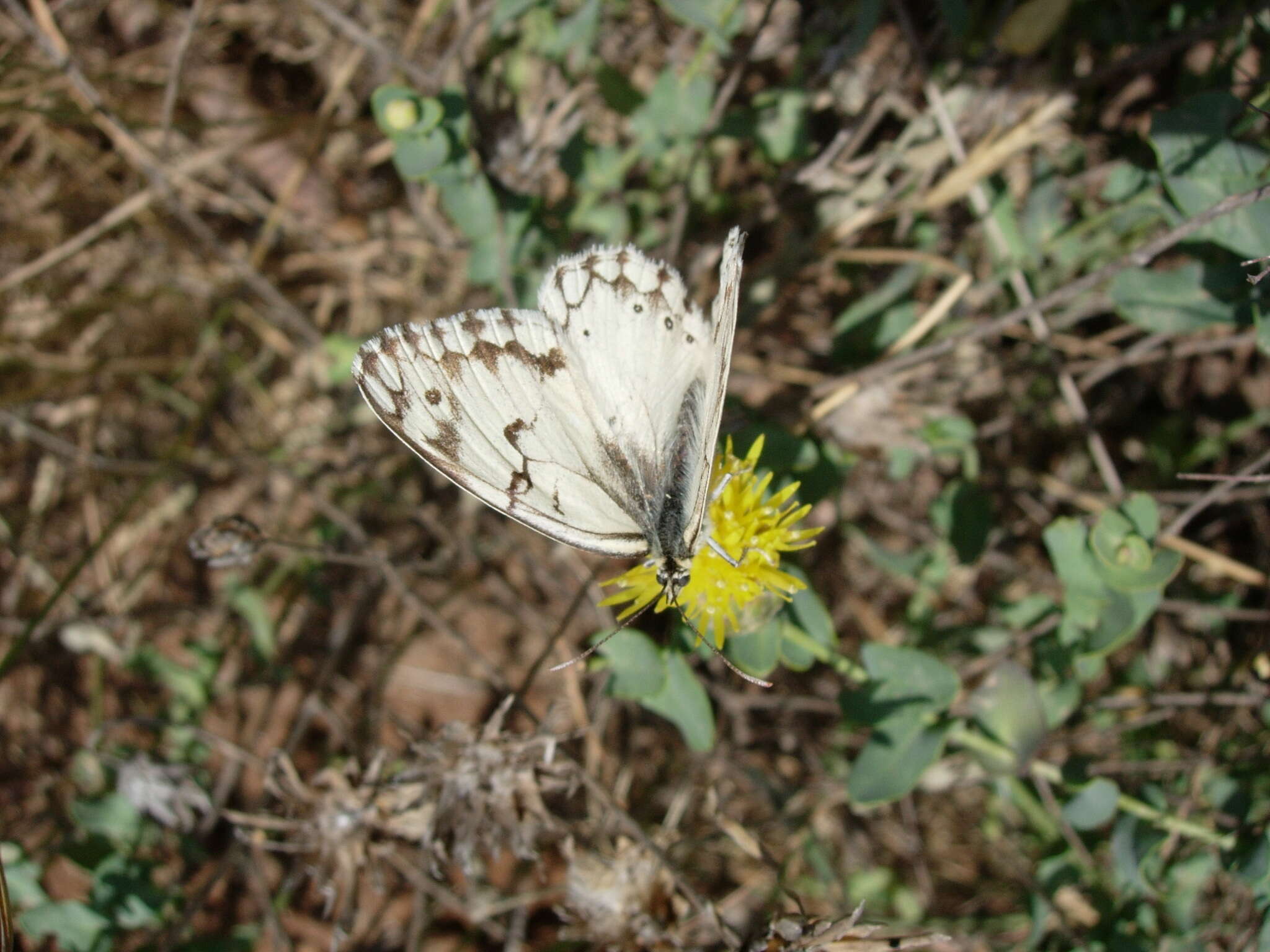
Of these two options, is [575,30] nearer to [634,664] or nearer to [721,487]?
[721,487]

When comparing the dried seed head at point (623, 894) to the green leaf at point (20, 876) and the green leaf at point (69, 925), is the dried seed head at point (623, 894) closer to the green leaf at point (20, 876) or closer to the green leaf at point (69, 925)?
the green leaf at point (69, 925)

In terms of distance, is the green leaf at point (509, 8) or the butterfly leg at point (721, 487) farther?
the green leaf at point (509, 8)

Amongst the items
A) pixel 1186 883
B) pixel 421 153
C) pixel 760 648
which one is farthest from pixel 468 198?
pixel 1186 883

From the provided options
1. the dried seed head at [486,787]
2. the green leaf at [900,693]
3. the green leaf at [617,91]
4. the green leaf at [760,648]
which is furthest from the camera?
the green leaf at [617,91]


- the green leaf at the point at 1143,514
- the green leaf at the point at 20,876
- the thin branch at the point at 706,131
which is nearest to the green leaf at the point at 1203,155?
the green leaf at the point at 1143,514

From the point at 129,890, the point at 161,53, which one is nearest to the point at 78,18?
the point at 161,53

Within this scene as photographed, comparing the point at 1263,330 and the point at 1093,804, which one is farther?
the point at 1093,804

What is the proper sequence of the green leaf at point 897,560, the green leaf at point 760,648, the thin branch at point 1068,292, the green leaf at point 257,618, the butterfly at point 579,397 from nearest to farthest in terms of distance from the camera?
the thin branch at point 1068,292 → the butterfly at point 579,397 → the green leaf at point 760,648 → the green leaf at point 897,560 → the green leaf at point 257,618

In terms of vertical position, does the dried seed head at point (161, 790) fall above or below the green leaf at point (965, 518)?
above
